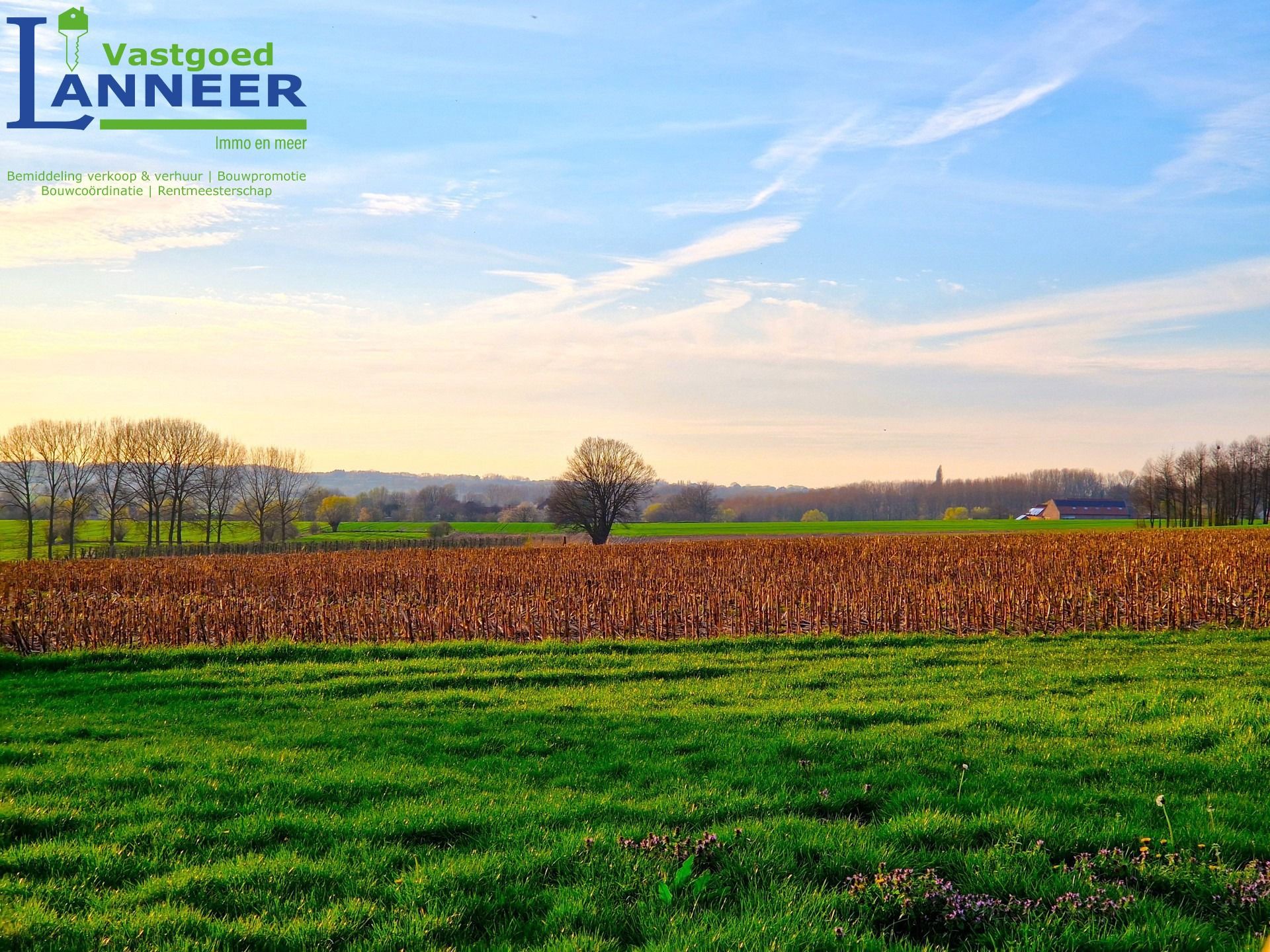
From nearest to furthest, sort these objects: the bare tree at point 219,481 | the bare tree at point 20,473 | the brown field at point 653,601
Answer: the brown field at point 653,601
the bare tree at point 20,473
the bare tree at point 219,481

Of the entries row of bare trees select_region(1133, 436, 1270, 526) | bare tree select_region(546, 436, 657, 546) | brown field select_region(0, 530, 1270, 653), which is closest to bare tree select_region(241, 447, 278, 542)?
bare tree select_region(546, 436, 657, 546)

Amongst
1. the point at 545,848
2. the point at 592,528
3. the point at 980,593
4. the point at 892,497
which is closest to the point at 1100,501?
the point at 892,497

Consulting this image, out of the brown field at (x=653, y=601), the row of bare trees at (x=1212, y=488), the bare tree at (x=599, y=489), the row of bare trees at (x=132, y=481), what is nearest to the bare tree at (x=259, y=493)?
the row of bare trees at (x=132, y=481)

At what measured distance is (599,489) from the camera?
70.4 m

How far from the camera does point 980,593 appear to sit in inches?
741

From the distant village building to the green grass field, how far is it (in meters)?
6.07

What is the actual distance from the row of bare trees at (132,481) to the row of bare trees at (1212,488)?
9142 cm

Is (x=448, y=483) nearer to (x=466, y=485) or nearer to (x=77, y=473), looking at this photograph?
(x=466, y=485)

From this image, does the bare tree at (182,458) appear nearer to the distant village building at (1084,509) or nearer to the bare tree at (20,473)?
the bare tree at (20,473)

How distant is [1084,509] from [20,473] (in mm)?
128693

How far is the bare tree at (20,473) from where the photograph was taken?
67.2m

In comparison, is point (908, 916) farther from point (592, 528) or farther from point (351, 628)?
point (592, 528)

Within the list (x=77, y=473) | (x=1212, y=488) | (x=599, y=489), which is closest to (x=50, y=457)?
(x=77, y=473)

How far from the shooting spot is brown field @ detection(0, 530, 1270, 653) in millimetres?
17750
